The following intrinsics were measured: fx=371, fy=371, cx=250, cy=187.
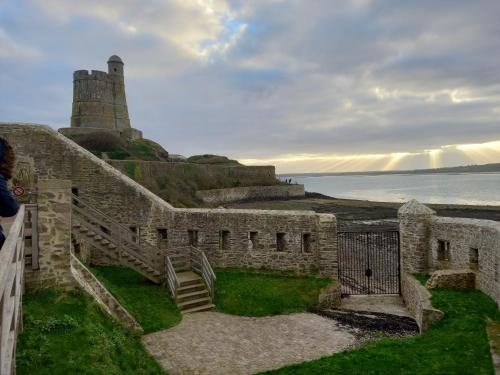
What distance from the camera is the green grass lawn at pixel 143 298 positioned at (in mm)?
12070

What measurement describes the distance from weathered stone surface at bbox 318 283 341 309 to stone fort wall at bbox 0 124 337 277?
95 cm

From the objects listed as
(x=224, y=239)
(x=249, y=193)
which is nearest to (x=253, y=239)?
(x=224, y=239)

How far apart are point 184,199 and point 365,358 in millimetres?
32094

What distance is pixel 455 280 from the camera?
44.5ft

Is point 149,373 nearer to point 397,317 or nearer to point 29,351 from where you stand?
point 29,351

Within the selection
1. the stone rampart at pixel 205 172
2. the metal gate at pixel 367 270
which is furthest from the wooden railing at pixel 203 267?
the stone rampart at pixel 205 172

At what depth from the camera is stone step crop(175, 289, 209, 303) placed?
13.9m

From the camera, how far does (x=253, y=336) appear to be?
11.7 meters

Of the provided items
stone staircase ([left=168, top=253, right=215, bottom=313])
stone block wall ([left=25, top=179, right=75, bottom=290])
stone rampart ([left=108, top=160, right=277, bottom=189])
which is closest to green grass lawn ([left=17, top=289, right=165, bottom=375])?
stone block wall ([left=25, top=179, right=75, bottom=290])

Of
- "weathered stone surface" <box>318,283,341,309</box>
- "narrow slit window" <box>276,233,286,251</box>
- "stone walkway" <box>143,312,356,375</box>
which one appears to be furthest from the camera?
"narrow slit window" <box>276,233,286,251</box>

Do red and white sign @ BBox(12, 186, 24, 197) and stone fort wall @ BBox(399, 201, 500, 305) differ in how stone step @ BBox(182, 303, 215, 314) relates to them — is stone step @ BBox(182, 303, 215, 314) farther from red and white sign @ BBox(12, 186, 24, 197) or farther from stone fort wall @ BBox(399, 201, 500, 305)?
stone fort wall @ BBox(399, 201, 500, 305)

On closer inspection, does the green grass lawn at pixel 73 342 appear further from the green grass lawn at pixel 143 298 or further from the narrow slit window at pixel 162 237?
the narrow slit window at pixel 162 237

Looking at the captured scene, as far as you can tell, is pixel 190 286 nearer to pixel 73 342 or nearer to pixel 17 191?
pixel 73 342

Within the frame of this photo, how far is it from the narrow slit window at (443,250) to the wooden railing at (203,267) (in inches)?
371
